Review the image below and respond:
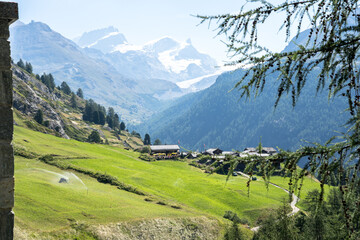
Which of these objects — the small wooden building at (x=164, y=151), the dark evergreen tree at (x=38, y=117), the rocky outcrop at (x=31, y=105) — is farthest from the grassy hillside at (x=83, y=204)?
the rocky outcrop at (x=31, y=105)

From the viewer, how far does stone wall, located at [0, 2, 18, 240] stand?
5961mm

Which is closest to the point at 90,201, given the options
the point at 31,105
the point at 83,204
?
the point at 83,204

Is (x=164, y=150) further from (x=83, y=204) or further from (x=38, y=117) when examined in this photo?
(x=83, y=204)

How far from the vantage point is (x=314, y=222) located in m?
43.6

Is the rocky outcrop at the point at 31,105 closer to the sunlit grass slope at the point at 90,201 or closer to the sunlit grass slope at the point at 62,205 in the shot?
the sunlit grass slope at the point at 90,201

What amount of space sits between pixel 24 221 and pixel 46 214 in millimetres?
2882

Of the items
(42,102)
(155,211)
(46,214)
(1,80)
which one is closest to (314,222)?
(155,211)

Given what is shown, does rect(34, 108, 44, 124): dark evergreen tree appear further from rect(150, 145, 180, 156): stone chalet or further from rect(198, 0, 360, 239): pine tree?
rect(198, 0, 360, 239): pine tree

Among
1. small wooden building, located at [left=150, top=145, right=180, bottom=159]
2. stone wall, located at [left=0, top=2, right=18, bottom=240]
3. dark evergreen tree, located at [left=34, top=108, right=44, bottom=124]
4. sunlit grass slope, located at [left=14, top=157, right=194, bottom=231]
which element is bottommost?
small wooden building, located at [left=150, top=145, right=180, bottom=159]

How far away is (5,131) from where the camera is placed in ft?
19.7

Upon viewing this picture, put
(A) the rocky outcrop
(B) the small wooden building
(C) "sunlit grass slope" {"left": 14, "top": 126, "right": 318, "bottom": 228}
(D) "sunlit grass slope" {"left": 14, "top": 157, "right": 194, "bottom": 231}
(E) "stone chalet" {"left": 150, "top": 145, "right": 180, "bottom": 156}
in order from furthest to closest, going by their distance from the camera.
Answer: (E) "stone chalet" {"left": 150, "top": 145, "right": 180, "bottom": 156} → (B) the small wooden building → (A) the rocky outcrop → (C) "sunlit grass slope" {"left": 14, "top": 126, "right": 318, "bottom": 228} → (D) "sunlit grass slope" {"left": 14, "top": 157, "right": 194, "bottom": 231}

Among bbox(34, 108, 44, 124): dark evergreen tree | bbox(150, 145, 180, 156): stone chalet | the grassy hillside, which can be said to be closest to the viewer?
the grassy hillside

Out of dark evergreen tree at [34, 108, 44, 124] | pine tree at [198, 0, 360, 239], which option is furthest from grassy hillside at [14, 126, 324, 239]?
dark evergreen tree at [34, 108, 44, 124]

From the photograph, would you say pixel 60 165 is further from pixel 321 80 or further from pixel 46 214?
pixel 321 80
